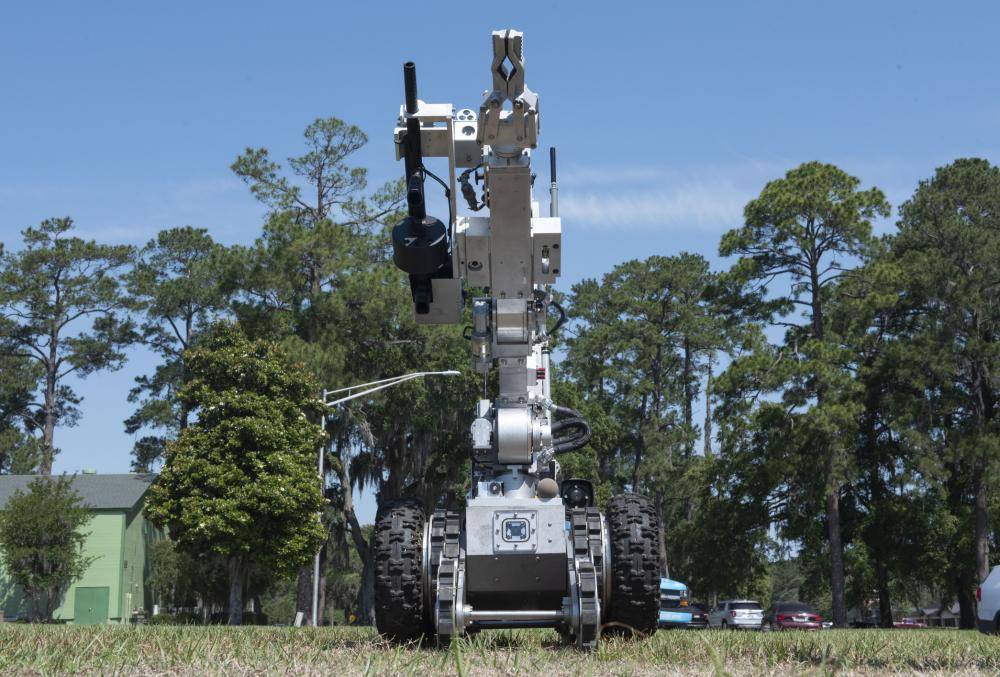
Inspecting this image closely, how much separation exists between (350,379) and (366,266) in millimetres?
4641

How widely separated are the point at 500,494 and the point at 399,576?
4.57 ft

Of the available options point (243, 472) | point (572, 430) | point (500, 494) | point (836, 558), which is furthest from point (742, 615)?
point (500, 494)

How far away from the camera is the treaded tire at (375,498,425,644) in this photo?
10195 mm

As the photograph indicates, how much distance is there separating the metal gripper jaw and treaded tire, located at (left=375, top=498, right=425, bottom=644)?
11.9 feet

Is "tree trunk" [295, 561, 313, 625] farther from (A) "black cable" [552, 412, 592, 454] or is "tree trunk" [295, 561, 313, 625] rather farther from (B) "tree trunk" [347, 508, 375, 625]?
(A) "black cable" [552, 412, 592, 454]

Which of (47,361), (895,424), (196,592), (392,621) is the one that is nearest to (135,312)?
(47,361)

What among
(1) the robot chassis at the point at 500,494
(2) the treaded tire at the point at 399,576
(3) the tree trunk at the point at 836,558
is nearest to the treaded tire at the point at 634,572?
(1) the robot chassis at the point at 500,494

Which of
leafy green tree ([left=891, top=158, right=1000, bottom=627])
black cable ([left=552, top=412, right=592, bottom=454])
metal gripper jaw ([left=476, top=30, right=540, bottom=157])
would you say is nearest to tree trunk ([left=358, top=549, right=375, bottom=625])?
leafy green tree ([left=891, top=158, right=1000, bottom=627])

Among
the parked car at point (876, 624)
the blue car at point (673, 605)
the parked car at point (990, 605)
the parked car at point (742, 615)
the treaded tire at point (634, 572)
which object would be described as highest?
the treaded tire at point (634, 572)

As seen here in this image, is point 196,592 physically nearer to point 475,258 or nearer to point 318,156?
point 318,156

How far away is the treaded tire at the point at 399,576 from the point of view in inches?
401

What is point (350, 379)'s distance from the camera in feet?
129

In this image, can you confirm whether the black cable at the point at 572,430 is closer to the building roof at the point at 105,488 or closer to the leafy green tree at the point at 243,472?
the leafy green tree at the point at 243,472

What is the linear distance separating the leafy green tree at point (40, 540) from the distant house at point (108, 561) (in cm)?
380
